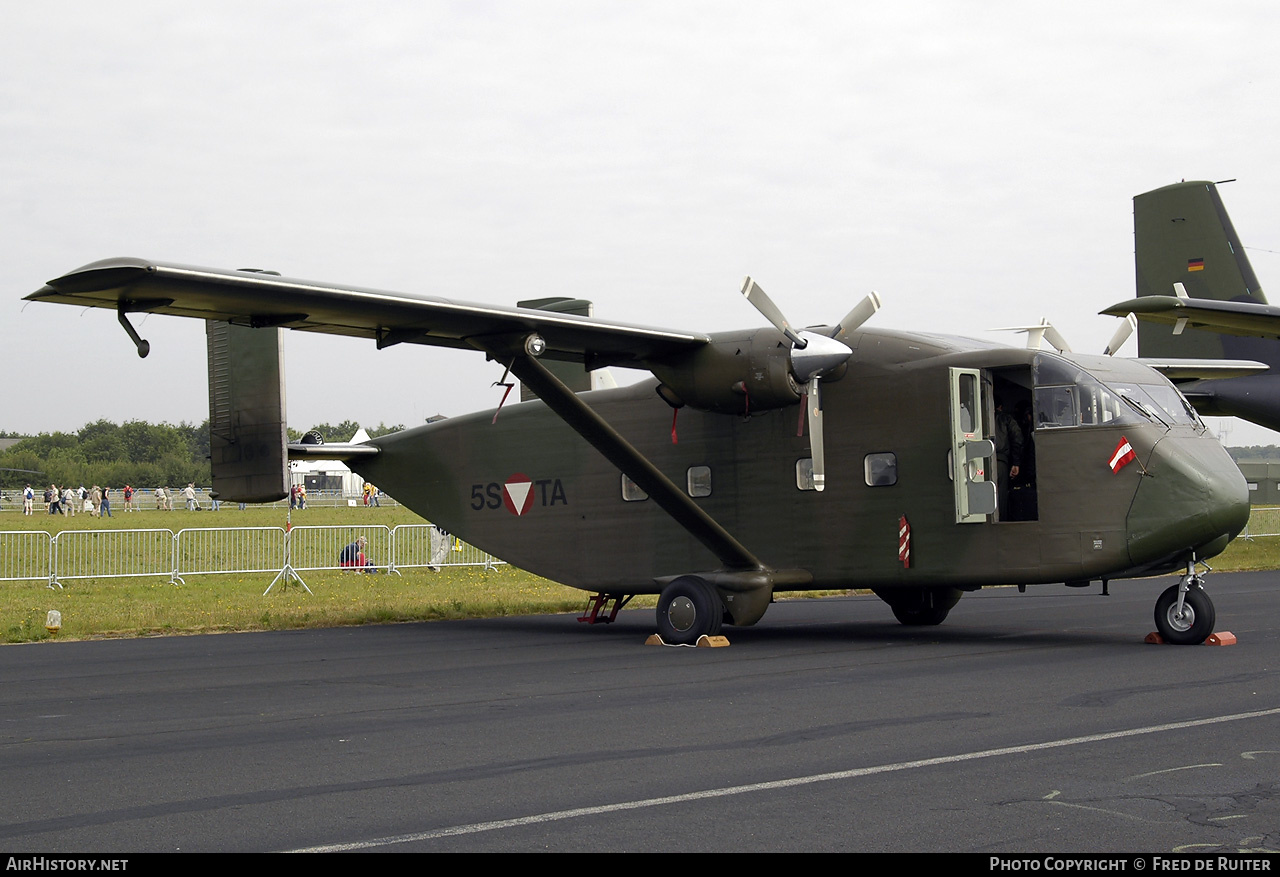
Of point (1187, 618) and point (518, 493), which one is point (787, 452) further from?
point (1187, 618)

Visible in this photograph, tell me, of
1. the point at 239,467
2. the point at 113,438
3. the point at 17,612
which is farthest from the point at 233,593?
the point at 113,438

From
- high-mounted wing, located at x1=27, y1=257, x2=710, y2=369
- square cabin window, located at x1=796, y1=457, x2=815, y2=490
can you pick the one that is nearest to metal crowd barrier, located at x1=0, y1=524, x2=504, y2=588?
high-mounted wing, located at x1=27, y1=257, x2=710, y2=369

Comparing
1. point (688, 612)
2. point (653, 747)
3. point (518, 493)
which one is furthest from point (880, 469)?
point (653, 747)

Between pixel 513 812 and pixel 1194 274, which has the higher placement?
pixel 1194 274

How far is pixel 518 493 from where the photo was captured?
1833 cm

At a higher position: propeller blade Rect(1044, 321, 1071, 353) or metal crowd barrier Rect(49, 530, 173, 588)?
propeller blade Rect(1044, 321, 1071, 353)

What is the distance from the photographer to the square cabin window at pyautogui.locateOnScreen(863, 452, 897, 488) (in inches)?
584

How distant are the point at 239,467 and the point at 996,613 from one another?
11.7 m

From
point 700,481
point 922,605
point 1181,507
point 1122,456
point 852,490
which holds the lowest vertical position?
point 922,605

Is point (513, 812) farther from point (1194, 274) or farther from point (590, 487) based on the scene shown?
point (1194, 274)

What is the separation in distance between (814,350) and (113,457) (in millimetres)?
126994

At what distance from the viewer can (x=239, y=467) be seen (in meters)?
16.7

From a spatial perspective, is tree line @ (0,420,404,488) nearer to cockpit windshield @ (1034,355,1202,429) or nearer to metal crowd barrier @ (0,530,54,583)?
metal crowd barrier @ (0,530,54,583)

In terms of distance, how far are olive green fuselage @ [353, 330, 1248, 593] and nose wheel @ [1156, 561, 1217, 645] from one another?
344 millimetres
